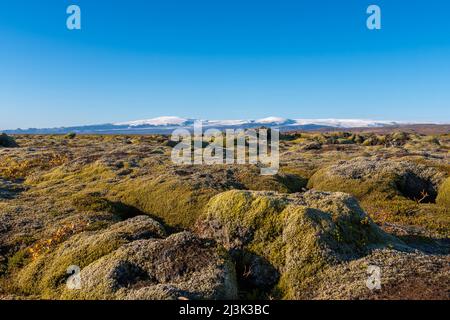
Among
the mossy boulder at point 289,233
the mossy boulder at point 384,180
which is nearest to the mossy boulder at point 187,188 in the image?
the mossy boulder at point 384,180

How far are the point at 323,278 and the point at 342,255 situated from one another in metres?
1.37

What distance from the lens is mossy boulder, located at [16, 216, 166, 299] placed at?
13586 mm

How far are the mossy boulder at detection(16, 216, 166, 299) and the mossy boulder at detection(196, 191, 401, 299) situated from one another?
2888 millimetres

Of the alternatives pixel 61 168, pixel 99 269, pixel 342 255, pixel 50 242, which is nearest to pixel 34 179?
pixel 61 168

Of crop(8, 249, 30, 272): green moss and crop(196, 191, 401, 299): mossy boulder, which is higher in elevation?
crop(196, 191, 401, 299): mossy boulder

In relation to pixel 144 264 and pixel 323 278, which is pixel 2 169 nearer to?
pixel 144 264

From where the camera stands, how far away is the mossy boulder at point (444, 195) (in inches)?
964

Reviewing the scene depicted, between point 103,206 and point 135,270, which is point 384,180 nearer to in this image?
point 103,206

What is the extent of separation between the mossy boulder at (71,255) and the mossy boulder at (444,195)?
63.7 feet

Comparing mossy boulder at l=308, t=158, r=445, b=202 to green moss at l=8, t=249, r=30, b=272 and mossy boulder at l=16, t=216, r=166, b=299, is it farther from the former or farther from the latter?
green moss at l=8, t=249, r=30, b=272

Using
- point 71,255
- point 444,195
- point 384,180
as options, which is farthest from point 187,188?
point 444,195

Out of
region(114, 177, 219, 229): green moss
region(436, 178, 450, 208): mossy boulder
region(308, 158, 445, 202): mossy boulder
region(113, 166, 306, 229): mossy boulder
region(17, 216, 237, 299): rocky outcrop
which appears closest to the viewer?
region(17, 216, 237, 299): rocky outcrop

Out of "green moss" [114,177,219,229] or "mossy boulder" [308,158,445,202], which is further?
"mossy boulder" [308,158,445,202]

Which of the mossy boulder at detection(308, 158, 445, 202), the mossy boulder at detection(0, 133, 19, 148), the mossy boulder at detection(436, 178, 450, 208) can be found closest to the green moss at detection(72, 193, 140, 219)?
the mossy boulder at detection(308, 158, 445, 202)
